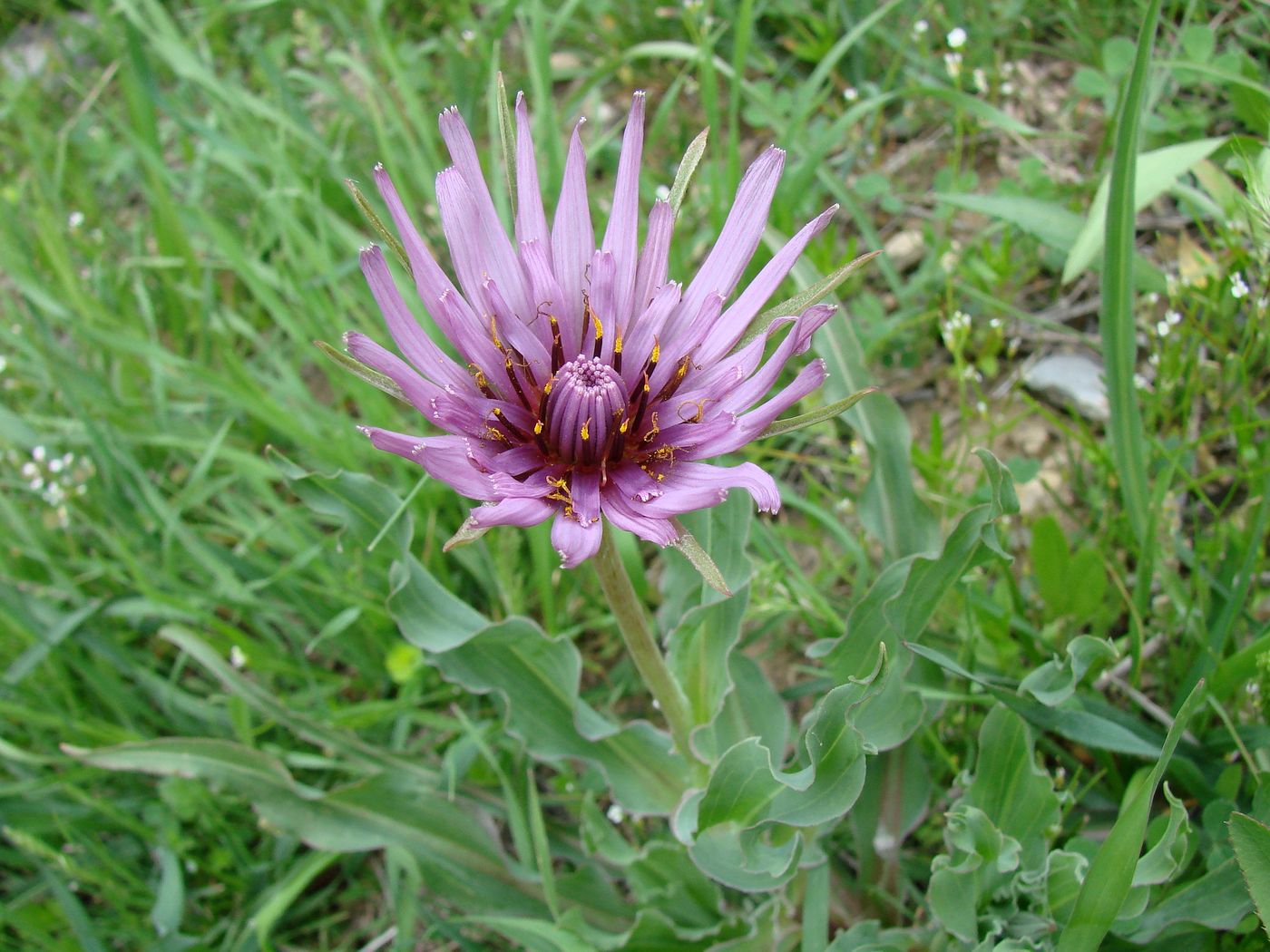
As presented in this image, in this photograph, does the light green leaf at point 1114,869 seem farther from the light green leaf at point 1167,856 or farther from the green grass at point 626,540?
the green grass at point 626,540

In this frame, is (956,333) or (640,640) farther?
(956,333)

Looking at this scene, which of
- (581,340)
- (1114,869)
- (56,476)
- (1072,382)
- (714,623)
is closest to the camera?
(1114,869)

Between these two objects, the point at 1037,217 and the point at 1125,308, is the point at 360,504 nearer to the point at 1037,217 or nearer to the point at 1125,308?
the point at 1125,308

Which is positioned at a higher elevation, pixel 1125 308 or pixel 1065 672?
pixel 1125 308

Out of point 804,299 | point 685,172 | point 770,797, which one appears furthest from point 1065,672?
point 685,172

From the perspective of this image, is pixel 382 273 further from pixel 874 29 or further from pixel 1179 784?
pixel 874 29

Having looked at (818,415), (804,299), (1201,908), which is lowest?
(1201,908)

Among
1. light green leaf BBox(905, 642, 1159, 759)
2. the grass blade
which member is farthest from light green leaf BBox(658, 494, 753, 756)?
the grass blade

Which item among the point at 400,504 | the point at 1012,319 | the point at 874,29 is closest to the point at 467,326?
the point at 400,504
